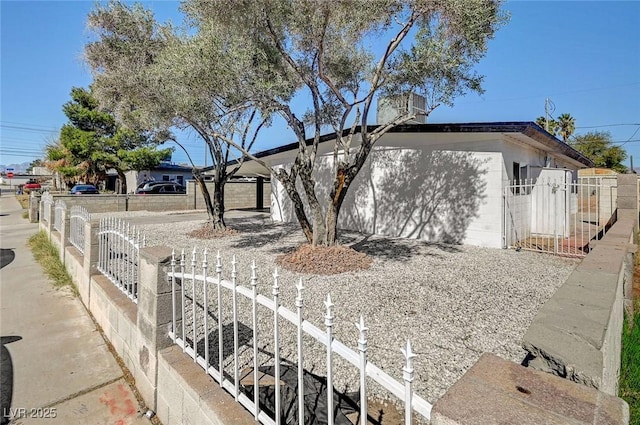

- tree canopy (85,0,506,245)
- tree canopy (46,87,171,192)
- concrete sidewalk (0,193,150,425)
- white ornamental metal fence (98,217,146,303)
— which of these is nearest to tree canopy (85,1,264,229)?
tree canopy (85,0,506,245)

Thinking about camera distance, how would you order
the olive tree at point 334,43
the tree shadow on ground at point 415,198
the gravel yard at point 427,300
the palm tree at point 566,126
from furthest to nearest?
the palm tree at point 566,126 → the tree shadow on ground at point 415,198 → the olive tree at point 334,43 → the gravel yard at point 427,300

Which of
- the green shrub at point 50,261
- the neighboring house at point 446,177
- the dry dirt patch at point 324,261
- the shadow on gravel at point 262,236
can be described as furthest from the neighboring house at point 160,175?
the dry dirt patch at point 324,261

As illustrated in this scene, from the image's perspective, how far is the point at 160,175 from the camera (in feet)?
117

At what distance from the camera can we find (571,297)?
2004mm

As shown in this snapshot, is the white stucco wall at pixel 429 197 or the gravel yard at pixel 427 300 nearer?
the gravel yard at pixel 427 300

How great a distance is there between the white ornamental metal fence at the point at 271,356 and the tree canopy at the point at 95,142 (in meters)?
23.6

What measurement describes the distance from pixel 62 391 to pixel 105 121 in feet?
86.7

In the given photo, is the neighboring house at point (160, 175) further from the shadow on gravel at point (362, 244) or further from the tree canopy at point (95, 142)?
the shadow on gravel at point (362, 244)

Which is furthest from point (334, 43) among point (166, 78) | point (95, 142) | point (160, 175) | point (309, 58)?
point (160, 175)

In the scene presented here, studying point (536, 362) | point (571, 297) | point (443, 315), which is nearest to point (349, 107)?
point (443, 315)

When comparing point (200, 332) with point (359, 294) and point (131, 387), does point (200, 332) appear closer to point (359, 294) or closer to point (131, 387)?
point (131, 387)

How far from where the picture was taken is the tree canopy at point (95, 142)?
23.2 m

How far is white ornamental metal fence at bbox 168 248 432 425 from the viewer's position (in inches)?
56.8

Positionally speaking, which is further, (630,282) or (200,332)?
(630,282)
